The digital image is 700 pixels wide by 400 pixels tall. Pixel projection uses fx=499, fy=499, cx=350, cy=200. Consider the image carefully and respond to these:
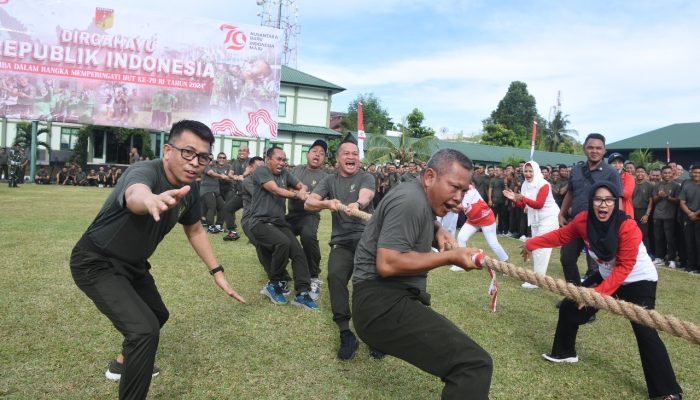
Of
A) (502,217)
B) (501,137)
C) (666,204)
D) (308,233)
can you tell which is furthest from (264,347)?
(501,137)

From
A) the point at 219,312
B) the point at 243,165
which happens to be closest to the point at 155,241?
the point at 219,312

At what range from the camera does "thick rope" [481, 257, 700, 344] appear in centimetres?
259

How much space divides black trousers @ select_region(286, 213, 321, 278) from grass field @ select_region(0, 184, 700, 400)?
0.79 metres

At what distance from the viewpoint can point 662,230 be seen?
10.7m

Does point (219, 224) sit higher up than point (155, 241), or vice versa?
point (155, 241)

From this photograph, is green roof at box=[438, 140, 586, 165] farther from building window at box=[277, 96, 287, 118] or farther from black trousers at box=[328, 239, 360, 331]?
black trousers at box=[328, 239, 360, 331]

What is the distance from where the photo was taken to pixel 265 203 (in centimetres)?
641

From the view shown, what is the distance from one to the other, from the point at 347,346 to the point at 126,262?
2114mm

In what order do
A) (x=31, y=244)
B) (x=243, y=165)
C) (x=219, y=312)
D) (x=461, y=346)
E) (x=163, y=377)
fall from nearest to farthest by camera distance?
1. (x=461, y=346)
2. (x=163, y=377)
3. (x=219, y=312)
4. (x=31, y=244)
5. (x=243, y=165)

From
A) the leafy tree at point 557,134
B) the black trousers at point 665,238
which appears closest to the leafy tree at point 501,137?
the leafy tree at point 557,134

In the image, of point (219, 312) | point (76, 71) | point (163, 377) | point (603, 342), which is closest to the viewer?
point (163, 377)

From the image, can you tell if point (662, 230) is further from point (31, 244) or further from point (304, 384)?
point (31, 244)

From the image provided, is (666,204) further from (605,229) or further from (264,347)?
(264,347)

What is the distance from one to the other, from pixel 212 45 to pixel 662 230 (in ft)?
66.7
